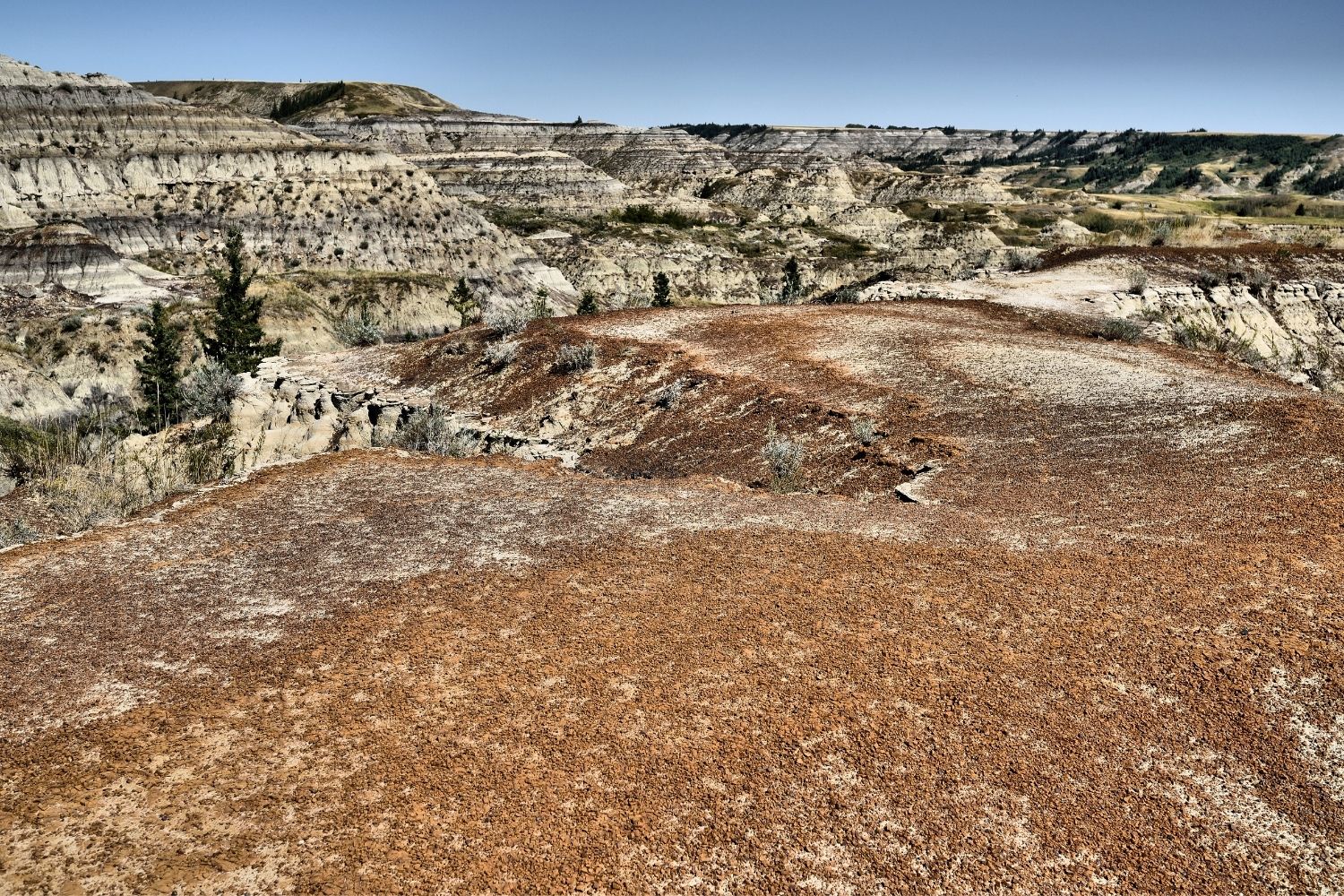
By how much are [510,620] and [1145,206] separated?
105 meters

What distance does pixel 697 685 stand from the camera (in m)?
6.55

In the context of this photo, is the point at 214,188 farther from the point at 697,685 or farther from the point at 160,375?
the point at 697,685

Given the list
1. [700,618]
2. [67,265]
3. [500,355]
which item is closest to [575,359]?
[500,355]

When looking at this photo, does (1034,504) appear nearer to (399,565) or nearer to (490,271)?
(399,565)

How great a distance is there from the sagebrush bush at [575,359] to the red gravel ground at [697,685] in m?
8.19

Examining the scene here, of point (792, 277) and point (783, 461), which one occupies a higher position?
point (792, 277)

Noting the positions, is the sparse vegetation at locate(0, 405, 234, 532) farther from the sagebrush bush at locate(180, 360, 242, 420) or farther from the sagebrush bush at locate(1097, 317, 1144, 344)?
the sagebrush bush at locate(1097, 317, 1144, 344)

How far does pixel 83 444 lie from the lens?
18.9 m

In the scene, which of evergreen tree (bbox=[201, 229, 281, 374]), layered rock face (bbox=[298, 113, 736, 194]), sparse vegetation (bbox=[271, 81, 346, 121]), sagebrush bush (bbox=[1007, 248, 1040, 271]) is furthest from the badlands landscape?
sparse vegetation (bbox=[271, 81, 346, 121])

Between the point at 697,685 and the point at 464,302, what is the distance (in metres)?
55.5

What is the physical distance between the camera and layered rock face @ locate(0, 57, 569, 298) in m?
65.9

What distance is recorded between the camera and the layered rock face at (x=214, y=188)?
216 ft

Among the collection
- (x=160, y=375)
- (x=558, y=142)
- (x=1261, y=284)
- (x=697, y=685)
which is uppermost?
(x=558, y=142)

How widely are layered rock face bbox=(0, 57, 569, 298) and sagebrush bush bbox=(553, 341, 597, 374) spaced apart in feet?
183
